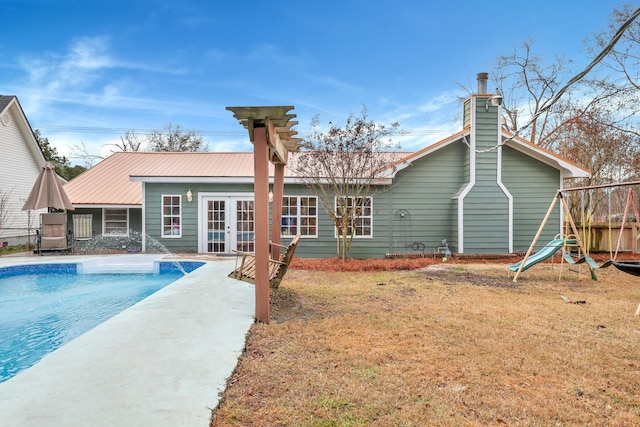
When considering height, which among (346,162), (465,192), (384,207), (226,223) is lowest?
(226,223)

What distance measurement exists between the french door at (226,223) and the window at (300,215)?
108cm

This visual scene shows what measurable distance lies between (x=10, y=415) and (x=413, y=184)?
11163 mm

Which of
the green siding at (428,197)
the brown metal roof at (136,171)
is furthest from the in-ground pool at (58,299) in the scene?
the green siding at (428,197)

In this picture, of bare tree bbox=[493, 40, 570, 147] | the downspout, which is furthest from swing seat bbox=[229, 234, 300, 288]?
bare tree bbox=[493, 40, 570, 147]

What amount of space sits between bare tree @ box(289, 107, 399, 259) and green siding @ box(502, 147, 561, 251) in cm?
393

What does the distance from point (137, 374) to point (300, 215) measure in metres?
9.38

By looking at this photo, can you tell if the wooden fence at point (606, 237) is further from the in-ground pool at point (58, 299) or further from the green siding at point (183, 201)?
the in-ground pool at point (58, 299)

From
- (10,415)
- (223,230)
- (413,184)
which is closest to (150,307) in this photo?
(10,415)

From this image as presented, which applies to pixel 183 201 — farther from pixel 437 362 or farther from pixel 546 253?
pixel 437 362

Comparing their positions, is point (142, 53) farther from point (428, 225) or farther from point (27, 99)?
point (428, 225)

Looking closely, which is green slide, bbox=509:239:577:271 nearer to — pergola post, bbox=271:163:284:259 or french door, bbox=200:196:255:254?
pergola post, bbox=271:163:284:259

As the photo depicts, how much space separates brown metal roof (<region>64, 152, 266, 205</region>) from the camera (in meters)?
13.0

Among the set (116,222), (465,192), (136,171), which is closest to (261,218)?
(465,192)

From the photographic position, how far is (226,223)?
12.3 meters
